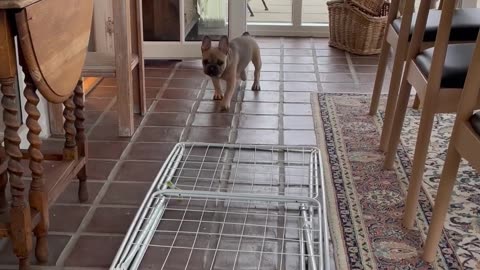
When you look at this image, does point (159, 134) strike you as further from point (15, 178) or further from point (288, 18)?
point (288, 18)

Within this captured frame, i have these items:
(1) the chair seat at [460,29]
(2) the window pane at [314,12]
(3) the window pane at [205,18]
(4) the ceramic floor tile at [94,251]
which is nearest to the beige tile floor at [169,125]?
(4) the ceramic floor tile at [94,251]

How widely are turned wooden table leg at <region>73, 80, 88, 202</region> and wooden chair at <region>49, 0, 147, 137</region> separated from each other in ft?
1.99

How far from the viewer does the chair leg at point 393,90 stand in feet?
8.15

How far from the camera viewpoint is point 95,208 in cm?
212

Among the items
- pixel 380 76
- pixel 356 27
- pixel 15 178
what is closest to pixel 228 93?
pixel 380 76

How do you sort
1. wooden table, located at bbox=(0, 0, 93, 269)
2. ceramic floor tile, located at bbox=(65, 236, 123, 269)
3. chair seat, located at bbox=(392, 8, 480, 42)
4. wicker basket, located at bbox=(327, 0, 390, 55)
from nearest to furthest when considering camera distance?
wooden table, located at bbox=(0, 0, 93, 269) < ceramic floor tile, located at bbox=(65, 236, 123, 269) < chair seat, located at bbox=(392, 8, 480, 42) < wicker basket, located at bbox=(327, 0, 390, 55)

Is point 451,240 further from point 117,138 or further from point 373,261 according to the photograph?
point 117,138

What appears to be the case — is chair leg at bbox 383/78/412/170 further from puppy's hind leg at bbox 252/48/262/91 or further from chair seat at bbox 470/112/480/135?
puppy's hind leg at bbox 252/48/262/91

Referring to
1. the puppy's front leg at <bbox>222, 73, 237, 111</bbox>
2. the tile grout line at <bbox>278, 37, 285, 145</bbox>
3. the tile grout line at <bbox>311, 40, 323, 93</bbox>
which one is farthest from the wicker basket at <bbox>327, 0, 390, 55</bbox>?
the puppy's front leg at <bbox>222, 73, 237, 111</bbox>

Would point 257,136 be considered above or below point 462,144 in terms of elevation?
below

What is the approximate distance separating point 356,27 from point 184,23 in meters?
1.13

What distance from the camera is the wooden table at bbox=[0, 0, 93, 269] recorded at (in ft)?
4.91

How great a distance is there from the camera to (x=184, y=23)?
3.90 meters

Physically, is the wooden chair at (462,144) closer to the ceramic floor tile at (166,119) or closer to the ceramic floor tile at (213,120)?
the ceramic floor tile at (213,120)
